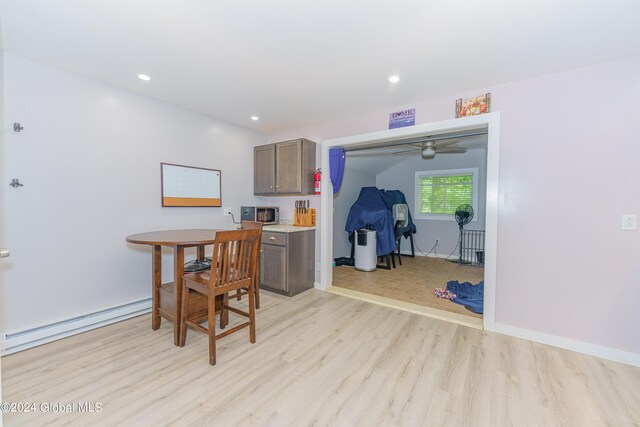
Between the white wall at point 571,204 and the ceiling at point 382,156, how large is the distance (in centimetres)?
223

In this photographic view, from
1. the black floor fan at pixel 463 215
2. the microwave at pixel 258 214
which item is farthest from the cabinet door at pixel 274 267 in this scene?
the black floor fan at pixel 463 215

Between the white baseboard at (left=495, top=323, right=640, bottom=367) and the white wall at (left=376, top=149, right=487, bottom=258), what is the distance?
3743mm

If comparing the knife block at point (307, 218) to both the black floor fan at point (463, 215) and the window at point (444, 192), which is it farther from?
the window at point (444, 192)

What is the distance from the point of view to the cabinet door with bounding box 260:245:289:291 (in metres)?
3.54

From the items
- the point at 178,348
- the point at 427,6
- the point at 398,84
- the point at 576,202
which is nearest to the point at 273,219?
the point at 178,348

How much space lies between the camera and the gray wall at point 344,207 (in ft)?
18.4

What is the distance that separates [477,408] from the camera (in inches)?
65.2

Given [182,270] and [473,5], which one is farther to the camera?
[182,270]

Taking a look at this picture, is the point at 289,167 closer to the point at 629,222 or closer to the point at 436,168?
the point at 629,222

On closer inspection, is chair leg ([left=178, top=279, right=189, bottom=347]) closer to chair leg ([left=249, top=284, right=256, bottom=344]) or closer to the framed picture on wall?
chair leg ([left=249, top=284, right=256, bottom=344])

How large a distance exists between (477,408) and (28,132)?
4.00 metres

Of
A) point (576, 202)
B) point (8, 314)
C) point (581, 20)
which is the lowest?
point (8, 314)

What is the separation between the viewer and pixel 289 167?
12.7ft

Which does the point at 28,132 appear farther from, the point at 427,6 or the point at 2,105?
the point at 427,6
